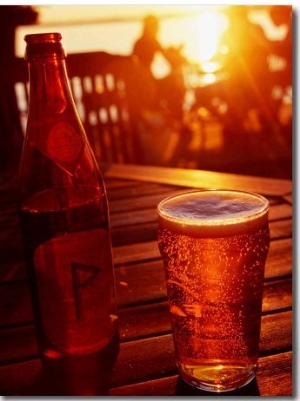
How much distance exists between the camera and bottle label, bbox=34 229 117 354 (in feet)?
2.18

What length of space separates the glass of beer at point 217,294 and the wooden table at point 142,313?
27mm

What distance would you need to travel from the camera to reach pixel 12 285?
90 centimetres

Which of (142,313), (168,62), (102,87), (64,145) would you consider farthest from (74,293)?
(168,62)

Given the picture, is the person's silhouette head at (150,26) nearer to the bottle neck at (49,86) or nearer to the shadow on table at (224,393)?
the bottle neck at (49,86)

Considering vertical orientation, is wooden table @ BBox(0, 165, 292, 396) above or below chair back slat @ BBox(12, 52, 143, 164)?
below

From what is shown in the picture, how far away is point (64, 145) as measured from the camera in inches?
31.4

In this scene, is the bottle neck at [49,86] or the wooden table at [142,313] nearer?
the wooden table at [142,313]

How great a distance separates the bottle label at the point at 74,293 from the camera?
66 centimetres

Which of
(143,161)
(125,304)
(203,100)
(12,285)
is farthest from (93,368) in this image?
(203,100)

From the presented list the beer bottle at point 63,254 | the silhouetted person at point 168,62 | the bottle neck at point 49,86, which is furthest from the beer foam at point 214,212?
the silhouetted person at point 168,62

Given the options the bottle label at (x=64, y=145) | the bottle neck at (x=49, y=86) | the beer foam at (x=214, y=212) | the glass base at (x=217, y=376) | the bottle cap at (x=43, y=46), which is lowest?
the glass base at (x=217, y=376)

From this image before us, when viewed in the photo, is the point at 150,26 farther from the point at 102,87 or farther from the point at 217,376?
the point at 217,376

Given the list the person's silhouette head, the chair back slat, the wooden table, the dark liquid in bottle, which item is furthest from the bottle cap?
the person's silhouette head

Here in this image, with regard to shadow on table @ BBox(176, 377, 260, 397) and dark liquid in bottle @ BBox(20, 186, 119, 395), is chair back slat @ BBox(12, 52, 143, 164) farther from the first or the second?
shadow on table @ BBox(176, 377, 260, 397)
